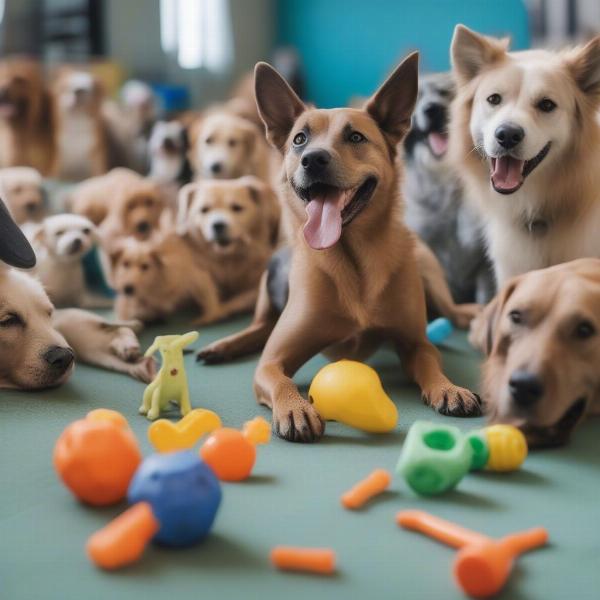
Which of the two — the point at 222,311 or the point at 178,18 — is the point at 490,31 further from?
the point at 222,311

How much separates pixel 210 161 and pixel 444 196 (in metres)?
1.17

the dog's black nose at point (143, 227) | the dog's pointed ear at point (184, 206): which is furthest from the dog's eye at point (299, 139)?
the dog's black nose at point (143, 227)

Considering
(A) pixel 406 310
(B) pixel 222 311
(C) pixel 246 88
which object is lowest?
(B) pixel 222 311

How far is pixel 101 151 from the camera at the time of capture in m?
4.23

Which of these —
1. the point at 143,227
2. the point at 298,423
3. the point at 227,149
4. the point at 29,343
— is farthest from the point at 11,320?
the point at 227,149

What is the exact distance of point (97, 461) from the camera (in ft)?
4.47

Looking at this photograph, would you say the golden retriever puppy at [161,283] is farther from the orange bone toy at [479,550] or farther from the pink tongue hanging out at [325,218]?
the orange bone toy at [479,550]

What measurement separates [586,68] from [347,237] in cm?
86

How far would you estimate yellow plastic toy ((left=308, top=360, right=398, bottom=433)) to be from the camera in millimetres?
1766

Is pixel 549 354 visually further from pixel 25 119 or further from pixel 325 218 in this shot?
pixel 25 119

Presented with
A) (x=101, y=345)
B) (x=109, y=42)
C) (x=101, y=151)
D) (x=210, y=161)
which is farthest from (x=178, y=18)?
(x=101, y=345)

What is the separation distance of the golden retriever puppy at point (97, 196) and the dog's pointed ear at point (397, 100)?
163 centimetres

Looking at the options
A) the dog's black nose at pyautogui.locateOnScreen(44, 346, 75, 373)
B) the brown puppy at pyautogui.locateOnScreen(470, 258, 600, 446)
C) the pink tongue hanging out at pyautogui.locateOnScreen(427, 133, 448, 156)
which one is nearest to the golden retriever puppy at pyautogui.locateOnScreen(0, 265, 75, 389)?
the dog's black nose at pyautogui.locateOnScreen(44, 346, 75, 373)

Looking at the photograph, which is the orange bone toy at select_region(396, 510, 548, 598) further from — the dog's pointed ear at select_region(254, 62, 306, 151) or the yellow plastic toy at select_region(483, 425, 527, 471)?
the dog's pointed ear at select_region(254, 62, 306, 151)
